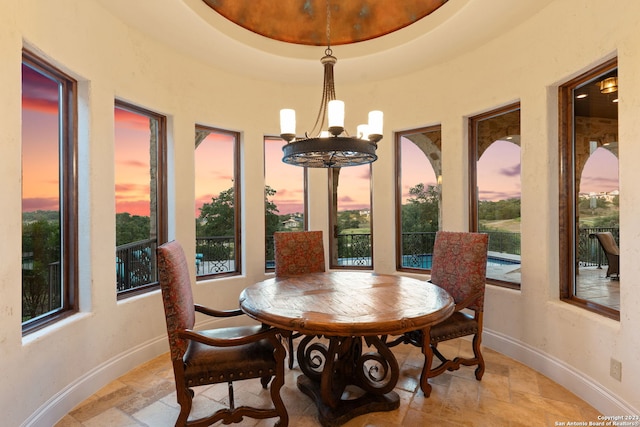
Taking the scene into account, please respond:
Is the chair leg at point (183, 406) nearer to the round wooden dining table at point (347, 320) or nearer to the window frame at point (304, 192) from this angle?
the round wooden dining table at point (347, 320)

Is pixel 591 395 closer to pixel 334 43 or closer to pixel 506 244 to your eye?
pixel 506 244

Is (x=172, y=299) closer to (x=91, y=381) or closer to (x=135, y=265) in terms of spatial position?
(x=91, y=381)

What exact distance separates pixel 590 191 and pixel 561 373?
4.58 feet

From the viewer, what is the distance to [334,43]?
348 centimetres

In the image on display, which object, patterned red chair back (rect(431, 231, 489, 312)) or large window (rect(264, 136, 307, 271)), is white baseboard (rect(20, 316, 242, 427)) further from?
patterned red chair back (rect(431, 231, 489, 312))

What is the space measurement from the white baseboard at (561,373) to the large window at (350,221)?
1653 millimetres

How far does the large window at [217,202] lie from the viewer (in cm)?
373

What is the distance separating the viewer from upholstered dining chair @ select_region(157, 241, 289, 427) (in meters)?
1.82

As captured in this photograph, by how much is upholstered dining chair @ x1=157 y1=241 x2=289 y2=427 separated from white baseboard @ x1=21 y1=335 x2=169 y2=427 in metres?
0.93

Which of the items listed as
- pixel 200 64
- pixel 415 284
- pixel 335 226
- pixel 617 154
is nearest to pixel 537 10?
pixel 617 154

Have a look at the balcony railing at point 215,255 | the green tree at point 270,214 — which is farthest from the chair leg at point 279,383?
the green tree at point 270,214

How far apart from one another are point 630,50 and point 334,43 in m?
2.39

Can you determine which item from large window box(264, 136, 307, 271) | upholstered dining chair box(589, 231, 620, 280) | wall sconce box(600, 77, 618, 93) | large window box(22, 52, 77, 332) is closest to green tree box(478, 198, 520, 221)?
upholstered dining chair box(589, 231, 620, 280)

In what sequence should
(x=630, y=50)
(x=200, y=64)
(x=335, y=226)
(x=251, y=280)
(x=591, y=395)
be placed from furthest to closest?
(x=335, y=226), (x=251, y=280), (x=200, y=64), (x=591, y=395), (x=630, y=50)
